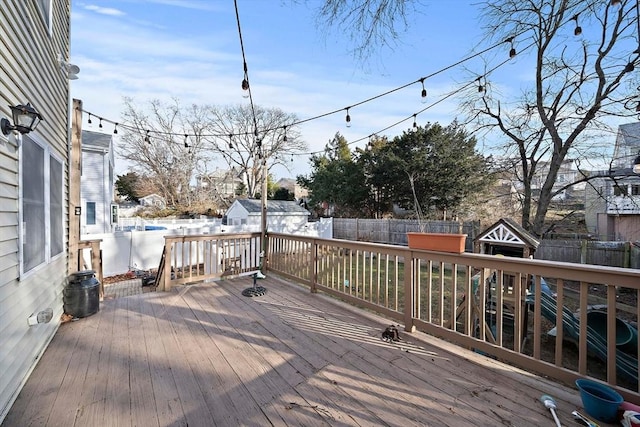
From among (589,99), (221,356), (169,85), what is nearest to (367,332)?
(221,356)

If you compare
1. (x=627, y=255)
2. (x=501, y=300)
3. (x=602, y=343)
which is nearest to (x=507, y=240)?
(x=602, y=343)

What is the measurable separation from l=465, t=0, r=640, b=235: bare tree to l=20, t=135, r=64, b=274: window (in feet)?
23.5

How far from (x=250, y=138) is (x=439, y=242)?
72.5ft

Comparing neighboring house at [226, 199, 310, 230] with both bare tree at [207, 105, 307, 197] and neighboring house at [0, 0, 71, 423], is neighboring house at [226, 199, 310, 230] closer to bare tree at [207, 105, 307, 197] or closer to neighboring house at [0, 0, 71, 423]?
bare tree at [207, 105, 307, 197]

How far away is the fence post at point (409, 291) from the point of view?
2843 mm

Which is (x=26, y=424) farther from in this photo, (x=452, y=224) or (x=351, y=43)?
(x=452, y=224)

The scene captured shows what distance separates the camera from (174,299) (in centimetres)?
399

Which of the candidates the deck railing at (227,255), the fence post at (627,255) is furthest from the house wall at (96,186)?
the fence post at (627,255)

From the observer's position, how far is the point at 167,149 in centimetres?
2081

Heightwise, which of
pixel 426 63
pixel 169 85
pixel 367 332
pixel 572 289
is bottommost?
pixel 572 289

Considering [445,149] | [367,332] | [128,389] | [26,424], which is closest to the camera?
[26,424]

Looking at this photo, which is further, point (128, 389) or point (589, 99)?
point (589, 99)

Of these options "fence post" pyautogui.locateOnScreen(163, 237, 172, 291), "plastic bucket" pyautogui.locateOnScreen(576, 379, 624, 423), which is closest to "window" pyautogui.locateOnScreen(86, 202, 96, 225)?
"fence post" pyautogui.locateOnScreen(163, 237, 172, 291)

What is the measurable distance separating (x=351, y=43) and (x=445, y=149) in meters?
13.2
